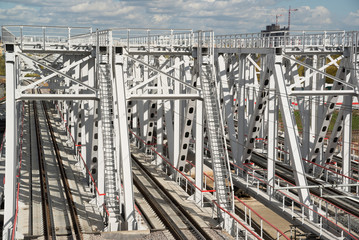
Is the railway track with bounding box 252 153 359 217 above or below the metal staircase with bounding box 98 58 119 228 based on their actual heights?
below

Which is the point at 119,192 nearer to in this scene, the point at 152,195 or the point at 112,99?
the point at 112,99

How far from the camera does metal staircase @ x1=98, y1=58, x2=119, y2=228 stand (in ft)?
61.3

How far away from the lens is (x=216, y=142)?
2030 centimetres

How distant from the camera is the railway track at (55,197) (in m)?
18.2

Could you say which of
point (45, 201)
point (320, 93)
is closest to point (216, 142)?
point (320, 93)

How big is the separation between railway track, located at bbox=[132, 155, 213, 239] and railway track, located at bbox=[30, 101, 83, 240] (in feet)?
10.6

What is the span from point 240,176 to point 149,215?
Result: 6.38 meters

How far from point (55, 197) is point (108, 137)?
187 inches

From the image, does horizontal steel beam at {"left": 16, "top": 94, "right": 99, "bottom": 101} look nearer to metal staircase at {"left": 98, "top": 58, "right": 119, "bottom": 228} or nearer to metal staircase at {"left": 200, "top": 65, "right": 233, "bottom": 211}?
metal staircase at {"left": 98, "top": 58, "right": 119, "bottom": 228}

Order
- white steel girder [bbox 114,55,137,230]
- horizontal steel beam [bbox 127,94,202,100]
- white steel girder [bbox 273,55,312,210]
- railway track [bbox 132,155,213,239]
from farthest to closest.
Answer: horizontal steel beam [bbox 127,94,202,100] < white steel girder [bbox 273,55,312,210] < railway track [bbox 132,155,213,239] < white steel girder [bbox 114,55,137,230]

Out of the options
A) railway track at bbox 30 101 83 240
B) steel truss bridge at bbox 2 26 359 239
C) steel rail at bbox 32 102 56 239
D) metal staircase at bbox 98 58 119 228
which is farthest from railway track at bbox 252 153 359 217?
steel rail at bbox 32 102 56 239

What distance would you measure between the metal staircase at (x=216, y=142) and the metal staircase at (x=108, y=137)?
3.68 meters

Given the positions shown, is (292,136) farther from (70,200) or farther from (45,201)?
(45,201)

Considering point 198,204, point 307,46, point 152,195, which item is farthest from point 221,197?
point 307,46
